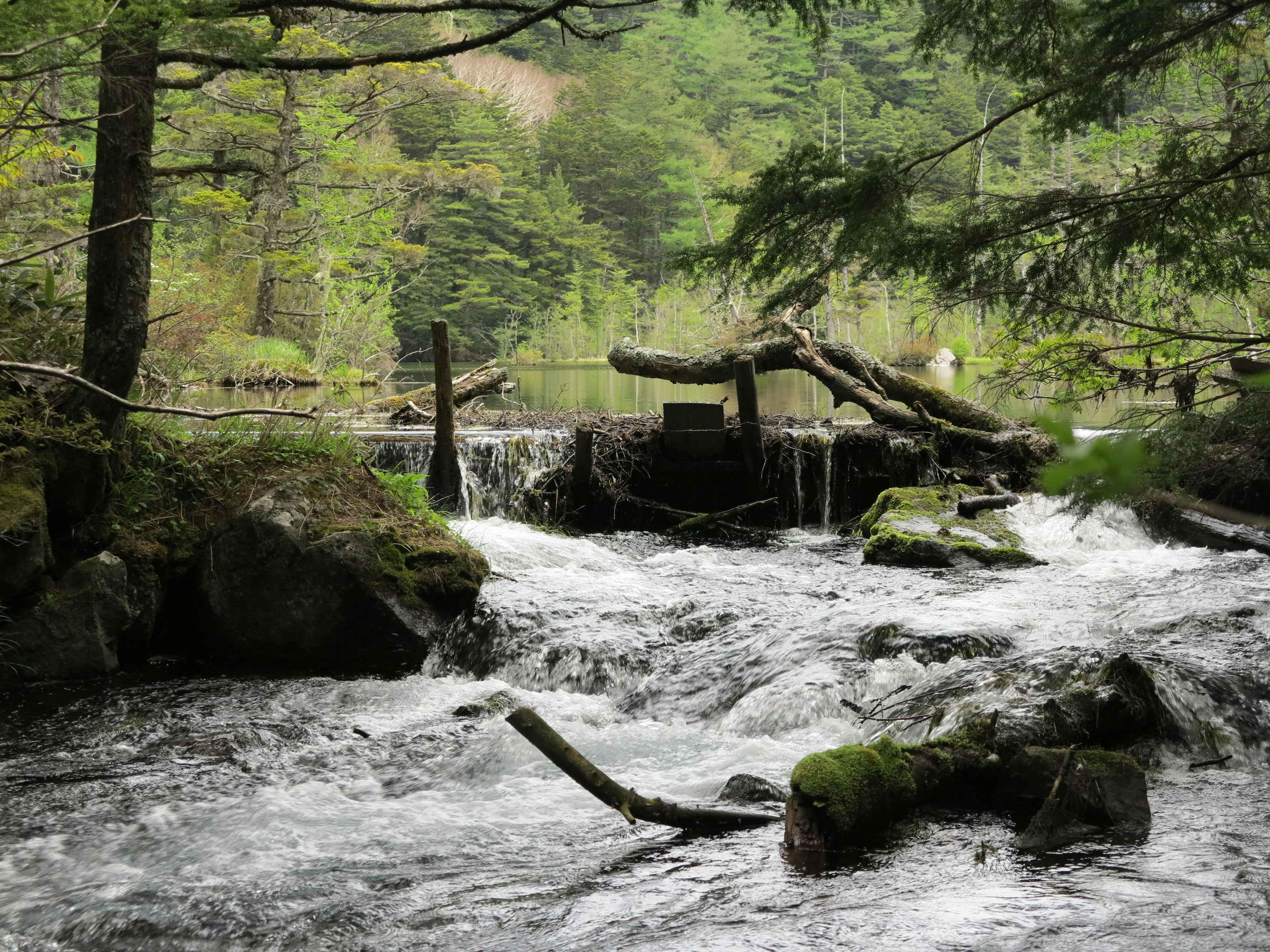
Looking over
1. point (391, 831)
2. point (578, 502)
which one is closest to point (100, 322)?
point (391, 831)

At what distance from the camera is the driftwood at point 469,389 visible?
1329cm

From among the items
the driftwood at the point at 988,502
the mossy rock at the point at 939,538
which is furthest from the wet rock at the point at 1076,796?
the driftwood at the point at 988,502

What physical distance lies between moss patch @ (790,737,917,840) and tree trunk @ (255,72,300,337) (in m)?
20.2

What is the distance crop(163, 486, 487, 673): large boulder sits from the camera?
6336 millimetres

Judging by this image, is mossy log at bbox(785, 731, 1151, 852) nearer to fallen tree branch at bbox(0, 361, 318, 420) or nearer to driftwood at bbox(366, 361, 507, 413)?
fallen tree branch at bbox(0, 361, 318, 420)

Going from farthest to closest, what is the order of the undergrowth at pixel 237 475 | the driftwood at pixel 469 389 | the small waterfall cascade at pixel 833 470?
the driftwood at pixel 469 389 < the small waterfall cascade at pixel 833 470 < the undergrowth at pixel 237 475

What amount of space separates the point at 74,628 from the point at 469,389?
7824mm

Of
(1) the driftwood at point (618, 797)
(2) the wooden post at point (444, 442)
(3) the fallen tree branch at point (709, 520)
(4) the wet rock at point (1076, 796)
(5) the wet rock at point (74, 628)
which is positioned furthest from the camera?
(3) the fallen tree branch at point (709, 520)

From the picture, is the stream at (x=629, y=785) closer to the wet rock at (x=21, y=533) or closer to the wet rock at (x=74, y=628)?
the wet rock at (x=74, y=628)

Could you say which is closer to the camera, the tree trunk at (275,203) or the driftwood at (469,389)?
the driftwood at (469,389)

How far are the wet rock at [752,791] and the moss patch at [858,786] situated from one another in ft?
0.91

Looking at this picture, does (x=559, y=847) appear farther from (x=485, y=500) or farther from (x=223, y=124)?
(x=223, y=124)

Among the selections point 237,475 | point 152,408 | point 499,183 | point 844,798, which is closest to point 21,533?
point 237,475

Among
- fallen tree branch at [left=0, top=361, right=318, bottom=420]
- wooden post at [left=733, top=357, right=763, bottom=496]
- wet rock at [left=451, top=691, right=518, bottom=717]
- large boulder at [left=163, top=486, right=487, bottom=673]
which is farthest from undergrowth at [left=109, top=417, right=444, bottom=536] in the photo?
wooden post at [left=733, top=357, right=763, bottom=496]
